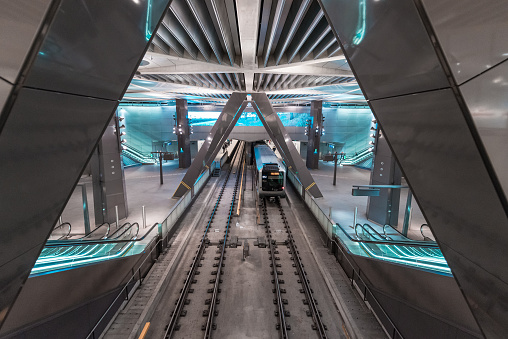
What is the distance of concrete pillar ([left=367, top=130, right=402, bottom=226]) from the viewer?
997 cm

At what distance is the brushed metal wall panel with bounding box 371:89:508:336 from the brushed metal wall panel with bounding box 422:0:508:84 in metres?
0.23

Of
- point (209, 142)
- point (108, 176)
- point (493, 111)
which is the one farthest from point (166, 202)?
point (493, 111)

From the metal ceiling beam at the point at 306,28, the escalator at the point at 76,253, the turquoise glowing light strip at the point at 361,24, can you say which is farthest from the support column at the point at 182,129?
the turquoise glowing light strip at the point at 361,24

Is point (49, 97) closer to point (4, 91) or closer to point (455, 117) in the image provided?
point (4, 91)

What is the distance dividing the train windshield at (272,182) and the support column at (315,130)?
1143cm

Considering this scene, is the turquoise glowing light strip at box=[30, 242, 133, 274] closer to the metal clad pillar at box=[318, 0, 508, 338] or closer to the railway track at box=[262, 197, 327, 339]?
the railway track at box=[262, 197, 327, 339]

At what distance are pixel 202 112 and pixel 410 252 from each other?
2945 cm

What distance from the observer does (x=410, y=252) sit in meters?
6.08

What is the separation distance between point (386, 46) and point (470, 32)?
82 cm

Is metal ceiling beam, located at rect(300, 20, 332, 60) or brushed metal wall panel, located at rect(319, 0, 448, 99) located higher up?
metal ceiling beam, located at rect(300, 20, 332, 60)

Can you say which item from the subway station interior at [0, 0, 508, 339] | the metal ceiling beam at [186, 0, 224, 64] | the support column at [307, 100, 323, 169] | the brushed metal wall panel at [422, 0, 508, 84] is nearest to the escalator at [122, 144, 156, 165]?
the subway station interior at [0, 0, 508, 339]

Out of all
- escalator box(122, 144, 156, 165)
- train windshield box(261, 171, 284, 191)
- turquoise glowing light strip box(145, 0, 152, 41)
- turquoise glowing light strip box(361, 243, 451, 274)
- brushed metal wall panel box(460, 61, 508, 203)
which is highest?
escalator box(122, 144, 156, 165)

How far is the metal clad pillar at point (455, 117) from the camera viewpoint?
5.13 ft

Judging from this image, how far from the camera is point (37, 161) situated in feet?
6.70
